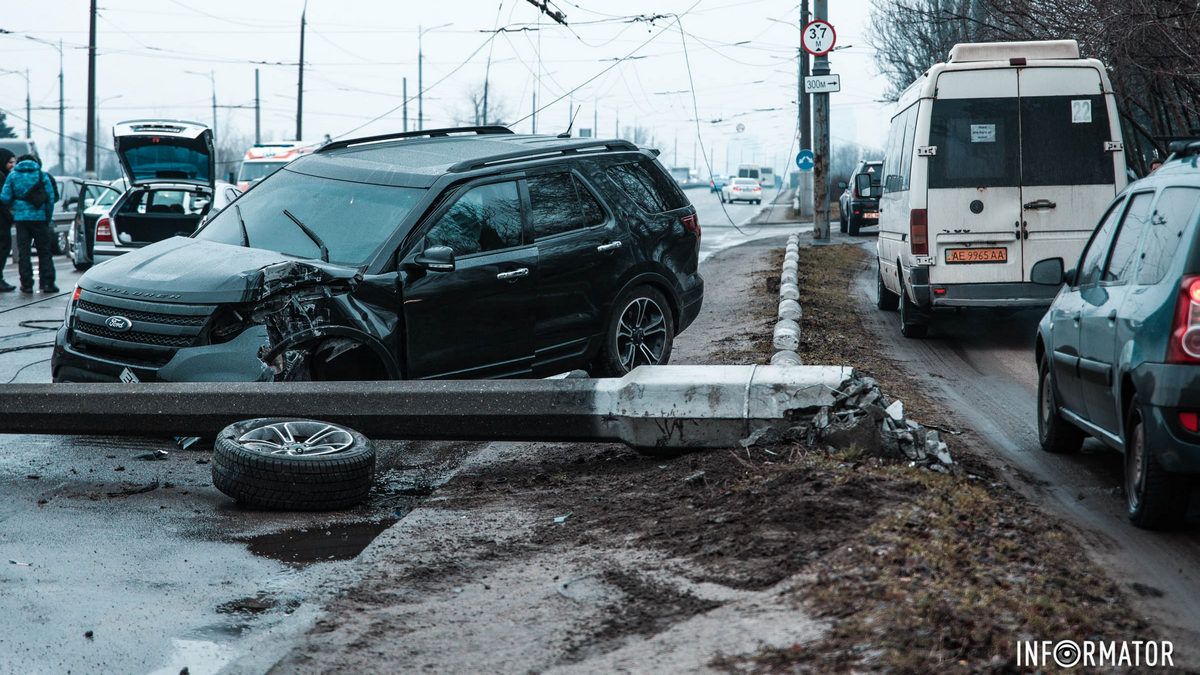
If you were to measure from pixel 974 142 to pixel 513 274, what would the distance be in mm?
5657

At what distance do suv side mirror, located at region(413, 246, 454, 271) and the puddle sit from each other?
1.99m

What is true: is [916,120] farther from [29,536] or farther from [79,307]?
[29,536]

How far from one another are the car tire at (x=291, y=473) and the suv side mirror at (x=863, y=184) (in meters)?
10.9

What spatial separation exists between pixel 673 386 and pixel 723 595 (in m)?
2.22

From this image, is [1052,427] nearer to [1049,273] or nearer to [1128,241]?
[1049,273]

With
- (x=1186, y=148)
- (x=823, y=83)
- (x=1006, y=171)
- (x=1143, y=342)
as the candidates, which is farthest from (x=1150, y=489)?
(x=823, y=83)

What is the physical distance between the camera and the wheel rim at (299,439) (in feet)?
21.8

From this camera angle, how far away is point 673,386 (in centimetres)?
670

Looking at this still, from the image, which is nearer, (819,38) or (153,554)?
(153,554)

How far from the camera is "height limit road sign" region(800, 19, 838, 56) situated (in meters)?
25.4

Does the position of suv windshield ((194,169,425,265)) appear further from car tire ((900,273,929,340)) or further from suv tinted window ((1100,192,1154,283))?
car tire ((900,273,929,340))

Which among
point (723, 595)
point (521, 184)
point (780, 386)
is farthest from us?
point (521, 184)

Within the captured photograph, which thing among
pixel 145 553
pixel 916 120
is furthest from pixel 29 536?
pixel 916 120

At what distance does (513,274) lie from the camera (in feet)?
27.4
